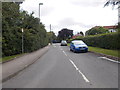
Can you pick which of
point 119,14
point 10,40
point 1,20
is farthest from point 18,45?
point 119,14

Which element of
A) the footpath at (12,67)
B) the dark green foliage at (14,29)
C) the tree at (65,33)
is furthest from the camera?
the tree at (65,33)

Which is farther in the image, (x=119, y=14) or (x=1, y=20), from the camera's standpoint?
(x=119, y=14)

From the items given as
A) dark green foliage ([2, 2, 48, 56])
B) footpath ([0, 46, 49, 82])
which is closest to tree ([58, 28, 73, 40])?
dark green foliage ([2, 2, 48, 56])

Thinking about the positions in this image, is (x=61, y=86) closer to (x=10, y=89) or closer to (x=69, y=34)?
(x=10, y=89)

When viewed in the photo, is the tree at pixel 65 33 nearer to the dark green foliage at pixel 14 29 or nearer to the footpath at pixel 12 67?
the dark green foliage at pixel 14 29

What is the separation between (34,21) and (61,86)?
738 inches

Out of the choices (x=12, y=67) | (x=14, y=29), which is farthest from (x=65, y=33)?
(x=12, y=67)

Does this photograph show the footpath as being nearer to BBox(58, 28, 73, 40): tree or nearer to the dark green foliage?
the dark green foliage

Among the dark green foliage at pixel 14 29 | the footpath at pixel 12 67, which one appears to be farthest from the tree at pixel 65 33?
the footpath at pixel 12 67

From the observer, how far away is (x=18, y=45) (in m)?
18.4

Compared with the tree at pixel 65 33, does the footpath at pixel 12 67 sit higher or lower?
lower

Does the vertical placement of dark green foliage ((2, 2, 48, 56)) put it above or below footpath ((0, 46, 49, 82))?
above

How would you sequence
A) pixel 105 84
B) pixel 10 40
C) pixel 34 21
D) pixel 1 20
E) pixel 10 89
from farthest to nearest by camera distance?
pixel 34 21, pixel 10 40, pixel 1 20, pixel 105 84, pixel 10 89

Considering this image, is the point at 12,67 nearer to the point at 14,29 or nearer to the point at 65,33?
the point at 14,29
